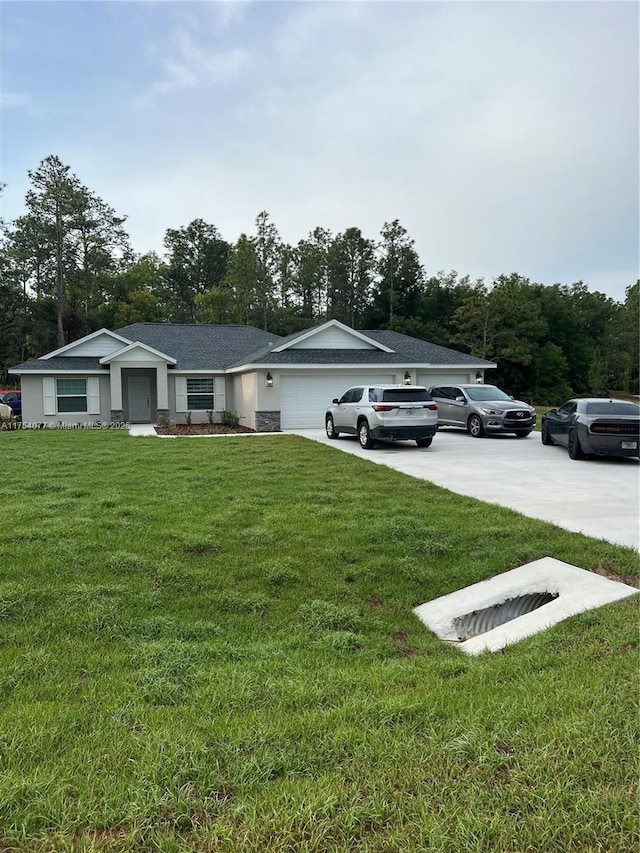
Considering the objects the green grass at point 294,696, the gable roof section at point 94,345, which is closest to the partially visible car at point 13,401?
the gable roof section at point 94,345

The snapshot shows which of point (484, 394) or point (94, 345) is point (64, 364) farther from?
point (484, 394)

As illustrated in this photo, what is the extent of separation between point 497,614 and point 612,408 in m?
9.02

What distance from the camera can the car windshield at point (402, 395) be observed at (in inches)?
531

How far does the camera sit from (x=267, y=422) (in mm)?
19516

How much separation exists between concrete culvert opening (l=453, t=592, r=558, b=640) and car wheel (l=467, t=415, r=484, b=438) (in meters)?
12.1

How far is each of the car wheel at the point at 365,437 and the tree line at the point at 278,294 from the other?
85.3ft

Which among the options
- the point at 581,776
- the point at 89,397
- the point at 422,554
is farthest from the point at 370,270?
the point at 581,776

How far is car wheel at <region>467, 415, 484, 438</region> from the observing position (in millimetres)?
16422

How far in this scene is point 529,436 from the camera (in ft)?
54.6

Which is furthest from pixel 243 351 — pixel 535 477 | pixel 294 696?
pixel 294 696

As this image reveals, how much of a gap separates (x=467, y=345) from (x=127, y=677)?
38066mm

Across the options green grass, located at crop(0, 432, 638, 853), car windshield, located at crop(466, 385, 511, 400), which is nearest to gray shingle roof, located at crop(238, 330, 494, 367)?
car windshield, located at crop(466, 385, 511, 400)

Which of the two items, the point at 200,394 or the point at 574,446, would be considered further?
the point at 200,394

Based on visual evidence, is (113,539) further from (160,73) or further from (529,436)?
(529,436)
